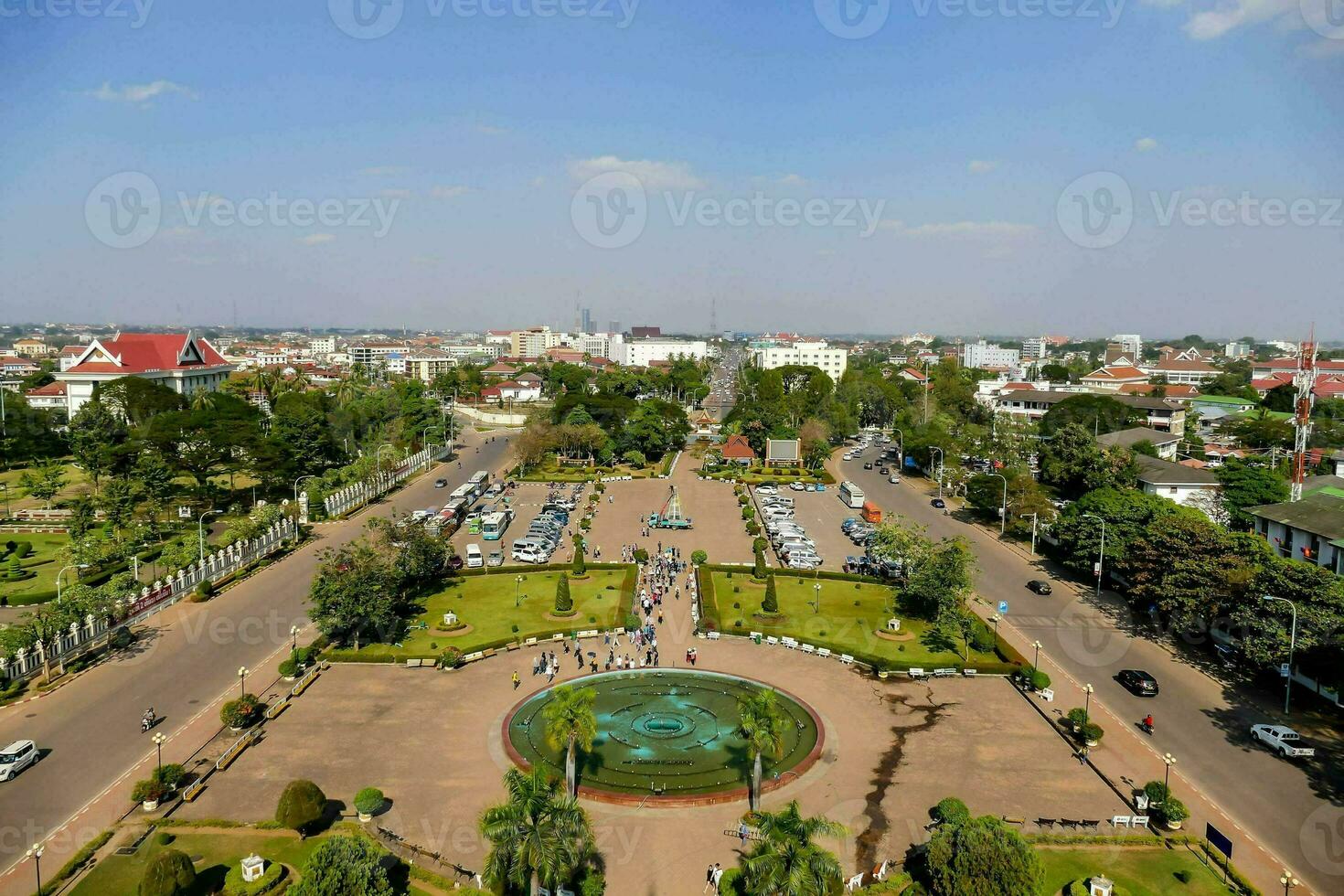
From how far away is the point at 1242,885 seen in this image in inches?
787

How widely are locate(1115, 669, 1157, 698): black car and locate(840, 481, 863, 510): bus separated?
3341 cm

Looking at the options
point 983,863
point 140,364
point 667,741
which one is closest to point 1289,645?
point 983,863

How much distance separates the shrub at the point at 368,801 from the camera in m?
22.2

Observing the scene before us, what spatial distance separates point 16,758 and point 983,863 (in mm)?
26881

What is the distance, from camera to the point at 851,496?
6594cm

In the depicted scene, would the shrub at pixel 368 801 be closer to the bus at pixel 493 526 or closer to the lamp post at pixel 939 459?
the bus at pixel 493 526

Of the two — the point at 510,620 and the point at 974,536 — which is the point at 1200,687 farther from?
the point at 510,620

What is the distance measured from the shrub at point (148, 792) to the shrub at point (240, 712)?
3.84 meters

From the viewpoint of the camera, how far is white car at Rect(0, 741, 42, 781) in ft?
79.8

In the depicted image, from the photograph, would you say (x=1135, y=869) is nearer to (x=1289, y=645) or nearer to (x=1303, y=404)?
(x=1289, y=645)

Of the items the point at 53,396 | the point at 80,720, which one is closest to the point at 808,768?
the point at 80,720

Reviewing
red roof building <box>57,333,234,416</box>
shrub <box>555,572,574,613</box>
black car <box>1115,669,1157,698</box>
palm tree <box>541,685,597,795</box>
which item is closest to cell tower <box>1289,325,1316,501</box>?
black car <box>1115,669,1157,698</box>

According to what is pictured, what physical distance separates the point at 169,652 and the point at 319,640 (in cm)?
591

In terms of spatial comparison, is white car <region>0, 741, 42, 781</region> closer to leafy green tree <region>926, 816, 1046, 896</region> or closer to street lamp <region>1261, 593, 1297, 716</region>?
leafy green tree <region>926, 816, 1046, 896</region>
